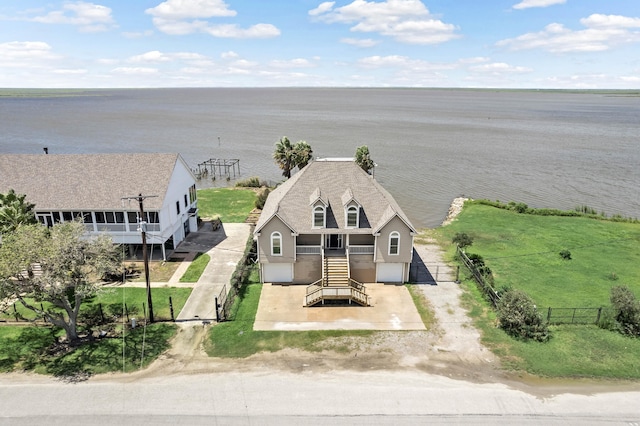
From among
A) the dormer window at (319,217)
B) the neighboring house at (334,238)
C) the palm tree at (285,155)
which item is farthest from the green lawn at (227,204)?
the dormer window at (319,217)

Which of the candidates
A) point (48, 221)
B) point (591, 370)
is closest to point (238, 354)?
point (591, 370)

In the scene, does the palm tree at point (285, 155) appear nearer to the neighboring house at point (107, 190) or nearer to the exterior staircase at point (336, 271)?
the neighboring house at point (107, 190)

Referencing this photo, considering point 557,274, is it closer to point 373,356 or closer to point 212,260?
point 373,356

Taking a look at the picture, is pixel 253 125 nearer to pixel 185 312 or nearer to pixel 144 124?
pixel 144 124

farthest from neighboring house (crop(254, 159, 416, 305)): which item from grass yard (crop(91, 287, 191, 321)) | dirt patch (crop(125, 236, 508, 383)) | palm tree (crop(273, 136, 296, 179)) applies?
palm tree (crop(273, 136, 296, 179))

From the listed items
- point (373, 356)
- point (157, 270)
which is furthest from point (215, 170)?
point (373, 356)

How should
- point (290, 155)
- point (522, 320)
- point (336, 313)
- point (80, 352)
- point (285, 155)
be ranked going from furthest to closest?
point (285, 155) < point (290, 155) < point (336, 313) < point (522, 320) < point (80, 352)
